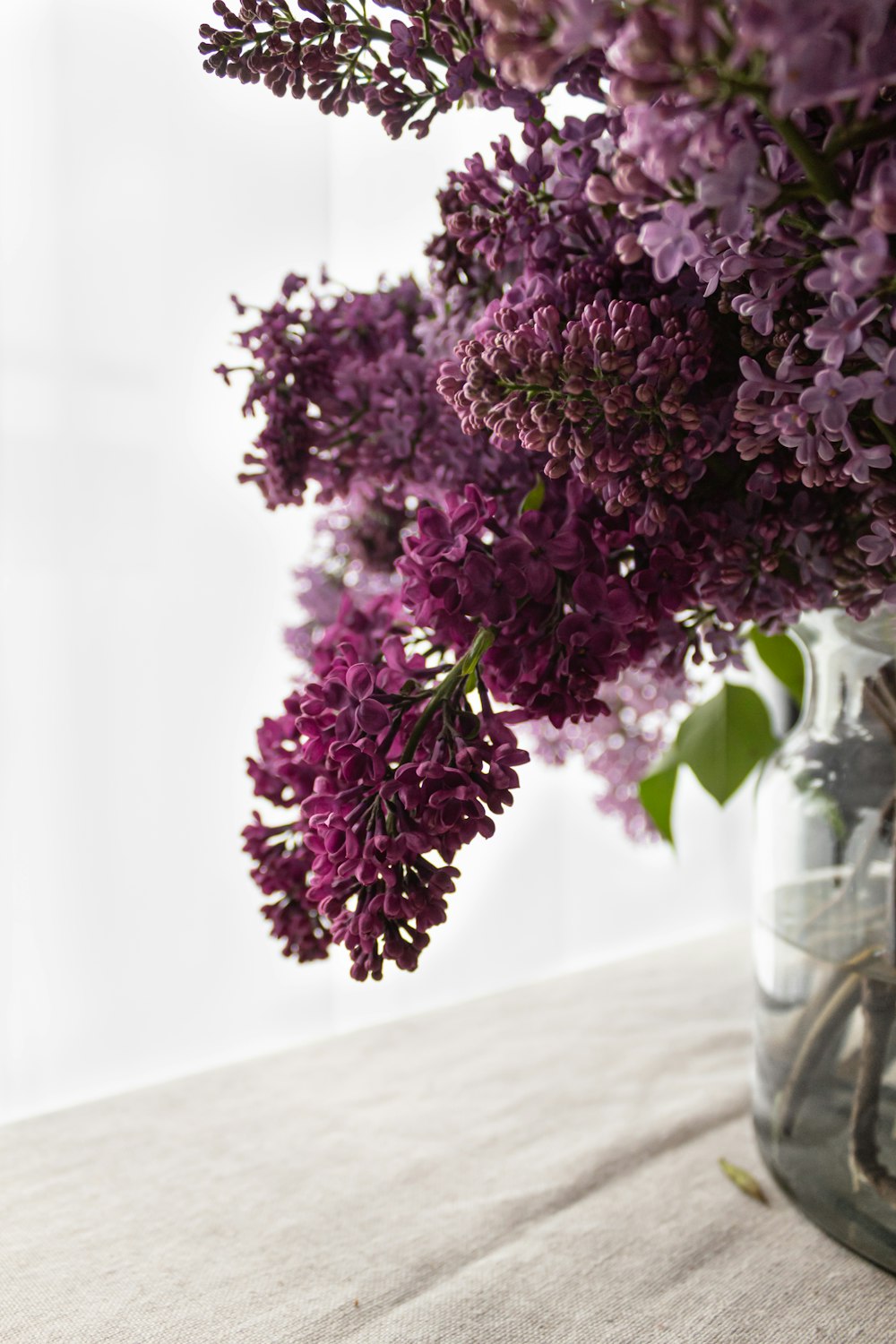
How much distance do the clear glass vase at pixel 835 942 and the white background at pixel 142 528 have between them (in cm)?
82

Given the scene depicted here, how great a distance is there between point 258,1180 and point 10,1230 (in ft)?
0.37

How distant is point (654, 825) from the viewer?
623 mm

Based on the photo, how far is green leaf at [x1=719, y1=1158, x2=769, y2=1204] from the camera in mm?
544

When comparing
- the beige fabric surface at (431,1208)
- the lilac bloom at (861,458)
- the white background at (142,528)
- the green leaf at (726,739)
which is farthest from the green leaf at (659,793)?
the white background at (142,528)

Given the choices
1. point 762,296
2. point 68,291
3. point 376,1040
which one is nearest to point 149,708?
point 68,291

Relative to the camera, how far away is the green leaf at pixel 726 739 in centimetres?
58

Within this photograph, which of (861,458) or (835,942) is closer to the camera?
(861,458)

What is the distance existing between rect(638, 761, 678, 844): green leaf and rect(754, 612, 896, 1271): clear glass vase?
0.06m

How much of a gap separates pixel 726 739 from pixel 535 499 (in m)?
0.21

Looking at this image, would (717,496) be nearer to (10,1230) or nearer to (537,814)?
(10,1230)

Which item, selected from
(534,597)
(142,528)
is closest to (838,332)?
Answer: (534,597)

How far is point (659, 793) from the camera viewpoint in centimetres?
61

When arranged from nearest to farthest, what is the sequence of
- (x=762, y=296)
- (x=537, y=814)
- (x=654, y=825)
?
1. (x=762, y=296)
2. (x=654, y=825)
3. (x=537, y=814)

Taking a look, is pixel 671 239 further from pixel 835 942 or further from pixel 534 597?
pixel 835 942
